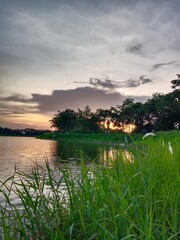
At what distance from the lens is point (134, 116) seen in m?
93.4

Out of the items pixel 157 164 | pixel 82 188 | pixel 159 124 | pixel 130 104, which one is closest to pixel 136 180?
pixel 157 164

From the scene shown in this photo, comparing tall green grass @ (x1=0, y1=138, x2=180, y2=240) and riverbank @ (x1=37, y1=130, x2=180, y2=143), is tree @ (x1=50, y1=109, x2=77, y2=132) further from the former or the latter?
tall green grass @ (x1=0, y1=138, x2=180, y2=240)

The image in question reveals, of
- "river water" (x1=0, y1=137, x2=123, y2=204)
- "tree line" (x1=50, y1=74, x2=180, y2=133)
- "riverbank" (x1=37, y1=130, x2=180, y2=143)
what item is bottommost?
"river water" (x1=0, y1=137, x2=123, y2=204)

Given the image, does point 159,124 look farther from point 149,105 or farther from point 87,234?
point 87,234

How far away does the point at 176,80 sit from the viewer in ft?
222

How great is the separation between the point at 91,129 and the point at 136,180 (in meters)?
115

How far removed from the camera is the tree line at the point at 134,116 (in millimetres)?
70375

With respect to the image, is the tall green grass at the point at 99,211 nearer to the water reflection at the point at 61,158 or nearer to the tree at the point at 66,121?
the water reflection at the point at 61,158

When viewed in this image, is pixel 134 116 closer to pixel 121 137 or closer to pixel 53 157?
pixel 121 137

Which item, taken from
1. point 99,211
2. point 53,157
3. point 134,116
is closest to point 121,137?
point 134,116

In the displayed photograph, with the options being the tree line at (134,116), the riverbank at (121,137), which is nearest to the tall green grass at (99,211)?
the riverbank at (121,137)

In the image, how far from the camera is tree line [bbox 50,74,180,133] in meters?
70.4

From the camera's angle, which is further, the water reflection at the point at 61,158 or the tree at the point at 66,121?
the tree at the point at 66,121

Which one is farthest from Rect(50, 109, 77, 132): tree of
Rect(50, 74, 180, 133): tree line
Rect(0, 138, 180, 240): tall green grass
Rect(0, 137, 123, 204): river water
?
Rect(0, 138, 180, 240): tall green grass
